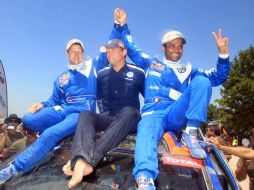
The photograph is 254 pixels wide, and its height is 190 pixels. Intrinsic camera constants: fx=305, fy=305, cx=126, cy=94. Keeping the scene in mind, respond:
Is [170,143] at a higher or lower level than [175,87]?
lower

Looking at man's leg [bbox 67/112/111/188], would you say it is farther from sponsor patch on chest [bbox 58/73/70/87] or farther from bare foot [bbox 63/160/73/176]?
sponsor patch on chest [bbox 58/73/70/87]

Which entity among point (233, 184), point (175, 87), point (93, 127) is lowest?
point (233, 184)

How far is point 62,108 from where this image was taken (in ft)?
11.6

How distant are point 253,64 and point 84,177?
33.0 m

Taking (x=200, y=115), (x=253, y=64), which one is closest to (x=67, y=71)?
(x=200, y=115)

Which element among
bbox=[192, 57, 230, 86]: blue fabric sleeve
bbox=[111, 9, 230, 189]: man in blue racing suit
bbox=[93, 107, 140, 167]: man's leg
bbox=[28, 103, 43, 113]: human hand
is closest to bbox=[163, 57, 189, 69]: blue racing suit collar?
bbox=[111, 9, 230, 189]: man in blue racing suit

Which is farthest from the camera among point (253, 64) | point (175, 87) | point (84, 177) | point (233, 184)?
point (253, 64)

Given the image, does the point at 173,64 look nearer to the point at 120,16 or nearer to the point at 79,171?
the point at 120,16

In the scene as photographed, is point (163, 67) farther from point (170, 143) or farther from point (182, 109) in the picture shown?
point (170, 143)

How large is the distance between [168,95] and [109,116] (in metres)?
0.73

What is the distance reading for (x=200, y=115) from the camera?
2812 millimetres

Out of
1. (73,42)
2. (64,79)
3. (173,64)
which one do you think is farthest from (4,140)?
(173,64)

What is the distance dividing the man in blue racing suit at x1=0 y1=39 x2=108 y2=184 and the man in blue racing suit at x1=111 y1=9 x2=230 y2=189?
61 centimetres

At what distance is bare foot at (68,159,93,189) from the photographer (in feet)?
7.07
